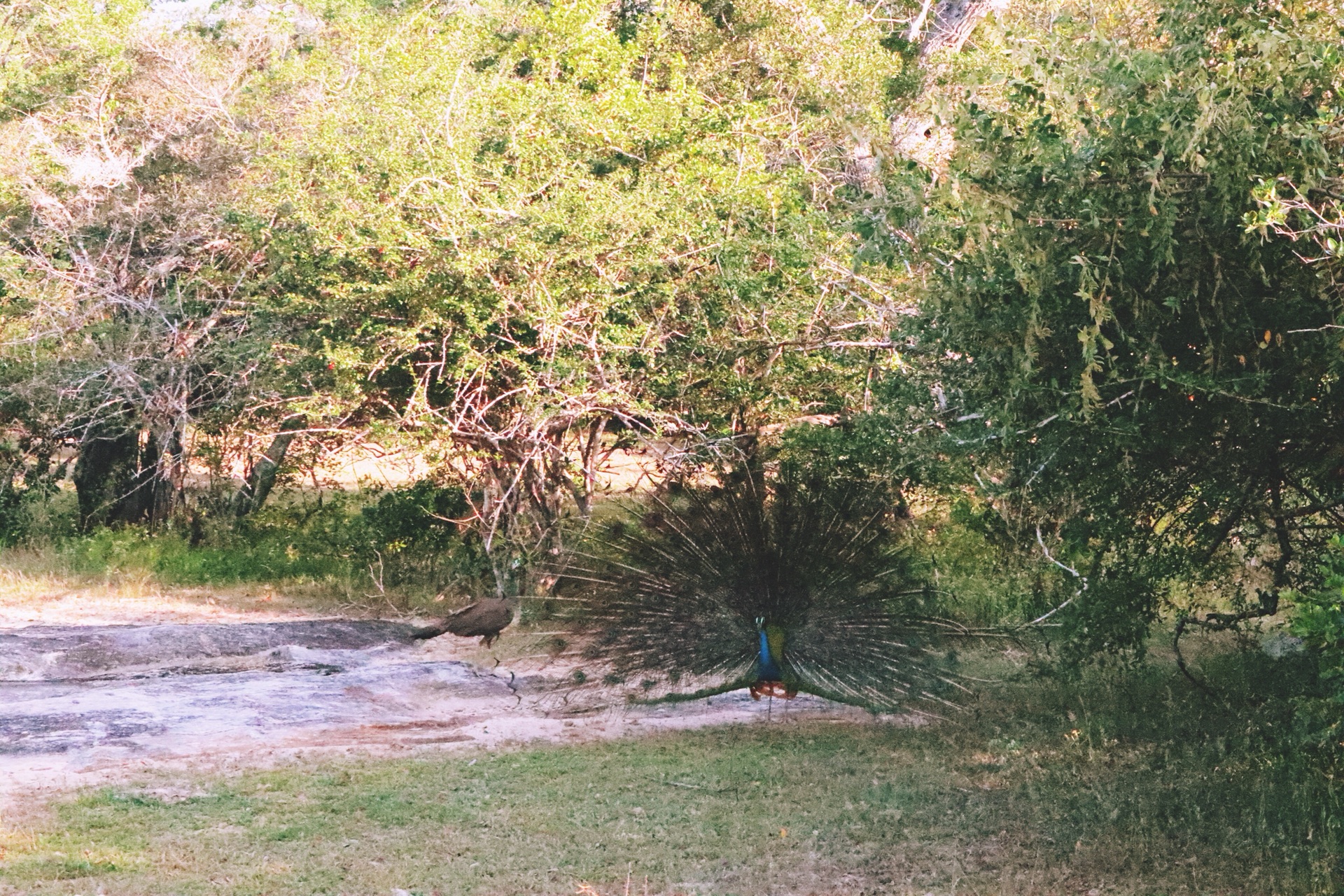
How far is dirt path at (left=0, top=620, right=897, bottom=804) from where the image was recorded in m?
8.50

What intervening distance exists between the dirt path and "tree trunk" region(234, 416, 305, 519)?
433 cm

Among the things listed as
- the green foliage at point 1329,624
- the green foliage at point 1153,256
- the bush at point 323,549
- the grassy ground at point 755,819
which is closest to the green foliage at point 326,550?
the bush at point 323,549

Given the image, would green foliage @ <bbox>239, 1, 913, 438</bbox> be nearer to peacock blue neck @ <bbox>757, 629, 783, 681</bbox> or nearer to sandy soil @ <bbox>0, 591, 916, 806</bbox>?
sandy soil @ <bbox>0, 591, 916, 806</bbox>

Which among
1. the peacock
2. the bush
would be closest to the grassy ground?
the peacock

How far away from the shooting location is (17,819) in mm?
6828

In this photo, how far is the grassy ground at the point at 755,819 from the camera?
6.18m

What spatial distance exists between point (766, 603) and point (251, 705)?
12.5 feet

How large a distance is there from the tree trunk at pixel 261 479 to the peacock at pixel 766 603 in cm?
816

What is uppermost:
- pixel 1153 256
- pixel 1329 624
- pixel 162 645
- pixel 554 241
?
pixel 554 241

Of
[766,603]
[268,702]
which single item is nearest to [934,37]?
[766,603]

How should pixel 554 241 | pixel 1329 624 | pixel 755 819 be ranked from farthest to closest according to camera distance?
pixel 554 241 → pixel 755 819 → pixel 1329 624

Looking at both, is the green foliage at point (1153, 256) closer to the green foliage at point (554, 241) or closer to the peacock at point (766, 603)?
the peacock at point (766, 603)

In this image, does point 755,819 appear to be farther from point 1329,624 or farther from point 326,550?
point 326,550

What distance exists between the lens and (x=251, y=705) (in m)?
9.58
